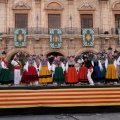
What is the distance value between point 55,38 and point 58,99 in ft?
42.4

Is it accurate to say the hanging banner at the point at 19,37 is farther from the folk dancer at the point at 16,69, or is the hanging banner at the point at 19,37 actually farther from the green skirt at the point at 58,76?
the green skirt at the point at 58,76

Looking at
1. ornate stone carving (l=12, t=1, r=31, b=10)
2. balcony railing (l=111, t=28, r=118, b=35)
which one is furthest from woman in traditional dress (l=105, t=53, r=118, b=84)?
ornate stone carving (l=12, t=1, r=31, b=10)

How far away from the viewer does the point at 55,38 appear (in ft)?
66.2

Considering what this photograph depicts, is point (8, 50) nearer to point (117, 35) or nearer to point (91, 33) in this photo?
point (91, 33)

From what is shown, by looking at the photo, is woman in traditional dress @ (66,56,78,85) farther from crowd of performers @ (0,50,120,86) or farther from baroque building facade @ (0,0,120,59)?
baroque building facade @ (0,0,120,59)

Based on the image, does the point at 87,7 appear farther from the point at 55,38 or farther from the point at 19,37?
the point at 19,37

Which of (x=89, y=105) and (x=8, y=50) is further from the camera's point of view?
(x=8, y=50)

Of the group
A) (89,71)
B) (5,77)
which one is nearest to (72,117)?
(89,71)

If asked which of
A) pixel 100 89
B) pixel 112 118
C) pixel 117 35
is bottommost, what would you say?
pixel 112 118

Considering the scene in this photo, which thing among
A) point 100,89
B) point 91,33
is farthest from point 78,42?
point 100,89

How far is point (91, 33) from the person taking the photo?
67.3 feet

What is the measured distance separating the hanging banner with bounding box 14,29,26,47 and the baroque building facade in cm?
37

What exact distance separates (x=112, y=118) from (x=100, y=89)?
110cm

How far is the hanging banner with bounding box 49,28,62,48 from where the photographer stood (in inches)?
794
